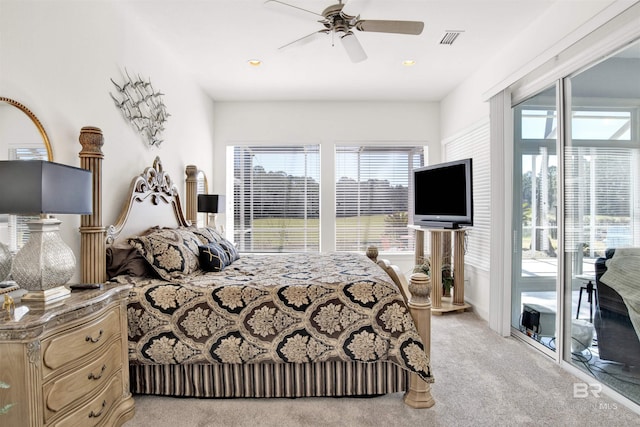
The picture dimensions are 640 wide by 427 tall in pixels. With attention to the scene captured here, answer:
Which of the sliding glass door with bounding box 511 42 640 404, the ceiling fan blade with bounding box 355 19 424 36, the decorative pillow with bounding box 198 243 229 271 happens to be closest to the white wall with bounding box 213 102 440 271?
the sliding glass door with bounding box 511 42 640 404

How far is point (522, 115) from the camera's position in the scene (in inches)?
126

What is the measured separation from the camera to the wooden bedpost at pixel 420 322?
82.0 inches

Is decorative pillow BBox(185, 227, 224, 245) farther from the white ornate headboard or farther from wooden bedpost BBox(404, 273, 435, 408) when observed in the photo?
wooden bedpost BBox(404, 273, 435, 408)

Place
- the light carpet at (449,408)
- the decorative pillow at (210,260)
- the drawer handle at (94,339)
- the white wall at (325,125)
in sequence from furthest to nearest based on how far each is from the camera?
the white wall at (325,125)
the decorative pillow at (210,260)
the light carpet at (449,408)
the drawer handle at (94,339)

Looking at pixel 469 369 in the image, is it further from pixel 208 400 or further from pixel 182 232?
pixel 182 232

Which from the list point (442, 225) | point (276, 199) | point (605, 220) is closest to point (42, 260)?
point (605, 220)

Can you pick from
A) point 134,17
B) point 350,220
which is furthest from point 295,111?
point 134,17

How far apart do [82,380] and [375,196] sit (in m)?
4.24

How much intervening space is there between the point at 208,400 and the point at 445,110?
4467mm

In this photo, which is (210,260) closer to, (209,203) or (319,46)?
(209,203)

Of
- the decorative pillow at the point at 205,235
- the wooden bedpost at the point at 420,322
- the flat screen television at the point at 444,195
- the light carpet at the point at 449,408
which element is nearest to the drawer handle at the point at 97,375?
the light carpet at the point at 449,408

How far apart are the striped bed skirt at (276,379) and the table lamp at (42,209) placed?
0.91 metres

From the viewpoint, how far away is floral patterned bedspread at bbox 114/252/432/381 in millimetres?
2037

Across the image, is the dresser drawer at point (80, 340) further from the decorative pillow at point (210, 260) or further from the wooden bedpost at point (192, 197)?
the wooden bedpost at point (192, 197)
